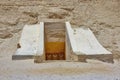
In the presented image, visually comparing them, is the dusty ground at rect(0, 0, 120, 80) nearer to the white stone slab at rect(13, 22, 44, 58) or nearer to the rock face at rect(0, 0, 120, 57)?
the rock face at rect(0, 0, 120, 57)

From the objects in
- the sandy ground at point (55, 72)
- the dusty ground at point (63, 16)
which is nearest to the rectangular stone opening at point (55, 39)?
the dusty ground at point (63, 16)

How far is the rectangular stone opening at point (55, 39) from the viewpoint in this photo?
865cm

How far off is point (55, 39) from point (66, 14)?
1.67 m

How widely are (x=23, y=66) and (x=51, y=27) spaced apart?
354 cm

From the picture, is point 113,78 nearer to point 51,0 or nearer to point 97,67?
point 97,67

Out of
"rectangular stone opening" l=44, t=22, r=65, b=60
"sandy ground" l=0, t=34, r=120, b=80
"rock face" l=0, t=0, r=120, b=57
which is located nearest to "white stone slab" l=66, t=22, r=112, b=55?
"rectangular stone opening" l=44, t=22, r=65, b=60

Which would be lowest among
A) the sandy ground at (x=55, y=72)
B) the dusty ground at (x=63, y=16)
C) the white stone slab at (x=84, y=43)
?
the sandy ground at (x=55, y=72)

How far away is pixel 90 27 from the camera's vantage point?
932 cm

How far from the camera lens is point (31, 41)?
748cm

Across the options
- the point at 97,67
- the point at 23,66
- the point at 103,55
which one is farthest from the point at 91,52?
the point at 23,66

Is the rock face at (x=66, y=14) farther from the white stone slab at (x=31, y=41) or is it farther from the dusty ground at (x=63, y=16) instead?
the white stone slab at (x=31, y=41)

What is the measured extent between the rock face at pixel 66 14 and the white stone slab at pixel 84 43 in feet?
2.65

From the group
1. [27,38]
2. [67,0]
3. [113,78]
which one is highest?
[67,0]

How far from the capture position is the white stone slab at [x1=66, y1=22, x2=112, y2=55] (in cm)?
650
